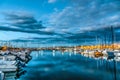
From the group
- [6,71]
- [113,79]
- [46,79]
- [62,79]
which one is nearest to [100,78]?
[113,79]

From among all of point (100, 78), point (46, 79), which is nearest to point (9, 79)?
point (46, 79)

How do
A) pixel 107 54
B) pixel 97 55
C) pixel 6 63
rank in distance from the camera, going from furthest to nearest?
pixel 97 55
pixel 107 54
pixel 6 63

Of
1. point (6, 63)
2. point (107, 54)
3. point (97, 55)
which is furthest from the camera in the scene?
point (97, 55)

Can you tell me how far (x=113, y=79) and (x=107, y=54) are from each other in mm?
49870

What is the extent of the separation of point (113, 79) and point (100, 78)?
210 cm

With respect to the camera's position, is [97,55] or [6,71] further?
[97,55]

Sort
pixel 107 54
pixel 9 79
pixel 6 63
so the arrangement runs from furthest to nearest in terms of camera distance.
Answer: pixel 107 54 → pixel 6 63 → pixel 9 79

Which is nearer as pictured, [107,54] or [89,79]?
[89,79]

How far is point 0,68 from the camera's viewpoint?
113ft

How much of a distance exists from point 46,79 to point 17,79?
14.8ft

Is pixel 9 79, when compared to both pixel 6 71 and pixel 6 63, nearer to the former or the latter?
pixel 6 71

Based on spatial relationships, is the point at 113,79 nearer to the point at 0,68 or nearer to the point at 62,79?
the point at 62,79

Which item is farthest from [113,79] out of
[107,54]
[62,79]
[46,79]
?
[107,54]

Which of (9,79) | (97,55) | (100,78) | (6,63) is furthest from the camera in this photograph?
(97,55)
